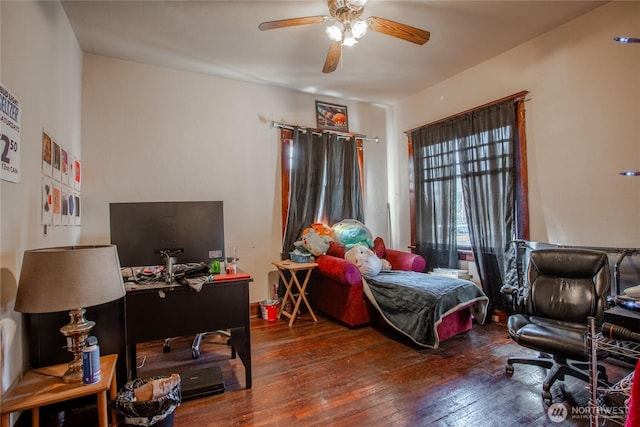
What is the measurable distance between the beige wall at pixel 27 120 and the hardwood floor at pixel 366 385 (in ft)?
1.71

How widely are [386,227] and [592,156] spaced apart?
2.61 meters

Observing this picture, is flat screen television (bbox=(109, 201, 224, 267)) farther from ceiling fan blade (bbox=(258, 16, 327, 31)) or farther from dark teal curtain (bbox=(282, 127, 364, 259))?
dark teal curtain (bbox=(282, 127, 364, 259))

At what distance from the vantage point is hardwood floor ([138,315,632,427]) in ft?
6.08

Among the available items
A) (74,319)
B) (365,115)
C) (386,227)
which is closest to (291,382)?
(74,319)

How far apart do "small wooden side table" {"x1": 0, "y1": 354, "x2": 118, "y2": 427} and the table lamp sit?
0.07 m

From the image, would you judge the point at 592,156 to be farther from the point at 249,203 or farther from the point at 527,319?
the point at 249,203

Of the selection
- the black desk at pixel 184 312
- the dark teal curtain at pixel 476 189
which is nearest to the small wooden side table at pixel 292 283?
the black desk at pixel 184 312

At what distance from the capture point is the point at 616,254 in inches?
99.1

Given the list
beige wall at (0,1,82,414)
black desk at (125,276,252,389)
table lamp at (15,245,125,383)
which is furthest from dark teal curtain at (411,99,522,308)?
beige wall at (0,1,82,414)

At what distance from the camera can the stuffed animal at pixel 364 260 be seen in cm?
341

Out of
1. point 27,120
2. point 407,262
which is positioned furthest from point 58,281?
point 407,262

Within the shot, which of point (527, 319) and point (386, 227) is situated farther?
point (386, 227)

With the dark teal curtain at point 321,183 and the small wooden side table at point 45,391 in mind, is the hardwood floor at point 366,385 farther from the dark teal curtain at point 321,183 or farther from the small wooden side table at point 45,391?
the dark teal curtain at point 321,183

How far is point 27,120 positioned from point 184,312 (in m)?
1.39
